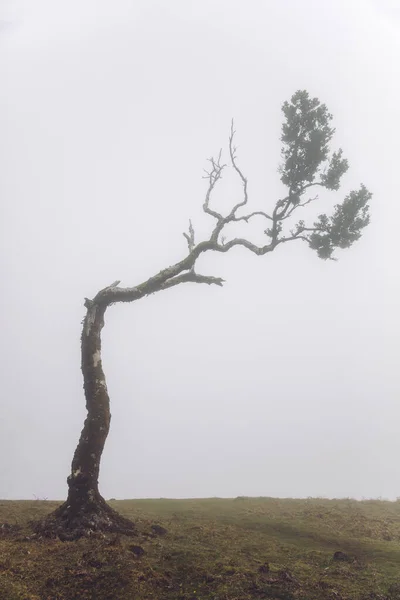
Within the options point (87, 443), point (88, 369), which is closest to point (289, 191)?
point (88, 369)

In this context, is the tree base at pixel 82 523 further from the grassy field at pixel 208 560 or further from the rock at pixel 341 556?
the rock at pixel 341 556

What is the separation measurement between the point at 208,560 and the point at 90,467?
205 inches

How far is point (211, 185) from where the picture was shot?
23.9 metres

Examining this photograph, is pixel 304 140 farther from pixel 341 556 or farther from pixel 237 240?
pixel 341 556

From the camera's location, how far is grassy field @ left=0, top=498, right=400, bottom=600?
9.44m

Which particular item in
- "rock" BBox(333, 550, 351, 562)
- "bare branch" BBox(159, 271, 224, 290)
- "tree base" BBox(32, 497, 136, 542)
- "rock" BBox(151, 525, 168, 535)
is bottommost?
"rock" BBox(333, 550, 351, 562)

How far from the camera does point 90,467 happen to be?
14.6m

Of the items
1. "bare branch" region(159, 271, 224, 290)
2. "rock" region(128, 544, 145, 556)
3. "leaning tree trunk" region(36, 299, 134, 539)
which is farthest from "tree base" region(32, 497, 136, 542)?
"bare branch" region(159, 271, 224, 290)

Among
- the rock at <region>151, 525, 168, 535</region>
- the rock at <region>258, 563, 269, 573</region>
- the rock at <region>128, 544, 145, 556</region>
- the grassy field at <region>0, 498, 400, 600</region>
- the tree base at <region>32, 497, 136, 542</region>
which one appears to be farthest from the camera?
the rock at <region>151, 525, 168, 535</region>

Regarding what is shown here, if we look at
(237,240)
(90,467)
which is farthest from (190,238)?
(90,467)

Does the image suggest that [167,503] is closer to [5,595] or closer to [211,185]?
[5,595]

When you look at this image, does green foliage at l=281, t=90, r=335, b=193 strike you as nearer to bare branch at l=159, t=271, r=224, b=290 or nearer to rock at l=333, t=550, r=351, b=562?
bare branch at l=159, t=271, r=224, b=290

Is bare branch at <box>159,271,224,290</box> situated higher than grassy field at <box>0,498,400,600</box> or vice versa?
bare branch at <box>159,271,224,290</box>

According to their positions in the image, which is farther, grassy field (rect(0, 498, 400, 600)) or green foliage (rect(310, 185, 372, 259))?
green foliage (rect(310, 185, 372, 259))
